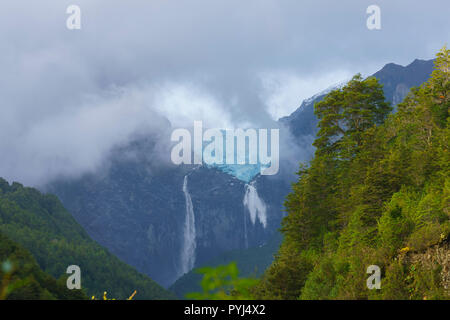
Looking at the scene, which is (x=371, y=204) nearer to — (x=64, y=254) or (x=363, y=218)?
(x=363, y=218)

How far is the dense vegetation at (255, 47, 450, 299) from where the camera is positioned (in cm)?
1473

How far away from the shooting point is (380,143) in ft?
88.6

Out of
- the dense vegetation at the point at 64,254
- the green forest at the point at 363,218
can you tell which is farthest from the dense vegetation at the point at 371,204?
the dense vegetation at the point at 64,254

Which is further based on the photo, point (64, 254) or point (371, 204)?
point (64, 254)

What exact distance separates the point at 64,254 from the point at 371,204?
4794 inches

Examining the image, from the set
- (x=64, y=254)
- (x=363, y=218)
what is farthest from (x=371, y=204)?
(x=64, y=254)

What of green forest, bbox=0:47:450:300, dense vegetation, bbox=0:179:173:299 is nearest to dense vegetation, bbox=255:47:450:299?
green forest, bbox=0:47:450:300

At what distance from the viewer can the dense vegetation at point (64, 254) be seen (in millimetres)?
120375

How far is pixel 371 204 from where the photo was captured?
840 inches

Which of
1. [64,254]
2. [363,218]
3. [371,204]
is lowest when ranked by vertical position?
[64,254]

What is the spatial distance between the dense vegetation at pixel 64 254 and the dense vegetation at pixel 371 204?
88369 millimetres

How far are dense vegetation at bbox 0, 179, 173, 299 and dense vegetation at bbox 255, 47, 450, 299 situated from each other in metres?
88.4

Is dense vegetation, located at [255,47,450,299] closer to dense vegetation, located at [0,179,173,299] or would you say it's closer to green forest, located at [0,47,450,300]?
green forest, located at [0,47,450,300]
